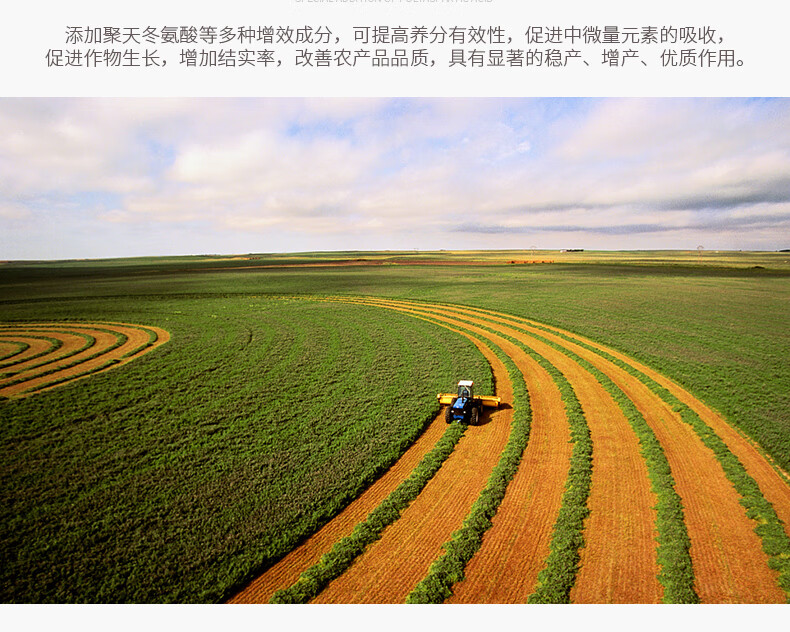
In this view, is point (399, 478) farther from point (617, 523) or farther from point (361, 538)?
point (617, 523)

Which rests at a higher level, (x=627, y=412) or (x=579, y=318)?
(x=579, y=318)

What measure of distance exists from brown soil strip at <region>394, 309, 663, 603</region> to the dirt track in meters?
0.03

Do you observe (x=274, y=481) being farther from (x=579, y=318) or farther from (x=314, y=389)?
(x=579, y=318)

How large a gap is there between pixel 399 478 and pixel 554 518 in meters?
5.11

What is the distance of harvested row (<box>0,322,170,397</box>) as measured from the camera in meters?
22.4

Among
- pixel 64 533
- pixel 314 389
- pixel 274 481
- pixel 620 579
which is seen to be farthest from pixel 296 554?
pixel 314 389

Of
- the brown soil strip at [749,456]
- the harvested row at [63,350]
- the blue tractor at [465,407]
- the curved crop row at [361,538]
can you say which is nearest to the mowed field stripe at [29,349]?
the harvested row at [63,350]

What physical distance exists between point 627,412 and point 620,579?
1059cm

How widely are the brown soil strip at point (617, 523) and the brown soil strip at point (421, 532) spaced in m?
2.47

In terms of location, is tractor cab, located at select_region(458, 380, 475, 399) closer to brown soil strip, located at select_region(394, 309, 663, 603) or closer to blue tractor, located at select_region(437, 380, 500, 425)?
blue tractor, located at select_region(437, 380, 500, 425)

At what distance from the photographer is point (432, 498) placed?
479 inches

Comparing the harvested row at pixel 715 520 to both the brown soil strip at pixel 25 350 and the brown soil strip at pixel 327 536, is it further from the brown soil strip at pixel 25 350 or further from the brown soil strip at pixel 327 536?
the brown soil strip at pixel 25 350

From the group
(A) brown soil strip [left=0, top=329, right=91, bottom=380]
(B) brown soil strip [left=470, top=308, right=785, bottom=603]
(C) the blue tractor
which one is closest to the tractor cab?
(C) the blue tractor

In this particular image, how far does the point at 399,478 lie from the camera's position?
1318 cm
